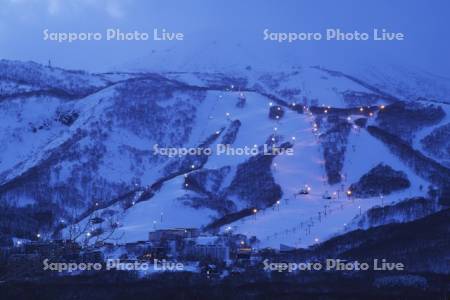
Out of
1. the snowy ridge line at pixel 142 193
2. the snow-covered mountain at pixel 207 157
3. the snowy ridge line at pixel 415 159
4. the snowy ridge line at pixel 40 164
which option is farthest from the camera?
the snowy ridge line at pixel 40 164

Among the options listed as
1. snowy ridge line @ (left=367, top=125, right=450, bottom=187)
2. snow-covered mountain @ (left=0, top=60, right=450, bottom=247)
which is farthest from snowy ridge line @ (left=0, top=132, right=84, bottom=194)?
snowy ridge line @ (left=367, top=125, right=450, bottom=187)

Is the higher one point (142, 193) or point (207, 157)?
point (207, 157)

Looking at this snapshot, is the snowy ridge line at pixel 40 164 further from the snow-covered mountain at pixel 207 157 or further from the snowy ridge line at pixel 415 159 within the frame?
the snowy ridge line at pixel 415 159

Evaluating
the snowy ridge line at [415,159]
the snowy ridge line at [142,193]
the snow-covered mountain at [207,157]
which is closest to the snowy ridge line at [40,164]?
the snow-covered mountain at [207,157]

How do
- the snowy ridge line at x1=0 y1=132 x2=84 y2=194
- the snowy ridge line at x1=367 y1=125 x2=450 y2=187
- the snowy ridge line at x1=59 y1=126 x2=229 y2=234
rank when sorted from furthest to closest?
1. the snowy ridge line at x1=0 y1=132 x2=84 y2=194
2. the snowy ridge line at x1=59 y1=126 x2=229 y2=234
3. the snowy ridge line at x1=367 y1=125 x2=450 y2=187

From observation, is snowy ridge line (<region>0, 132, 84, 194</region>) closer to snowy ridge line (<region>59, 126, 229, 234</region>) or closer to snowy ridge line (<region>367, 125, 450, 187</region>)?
snowy ridge line (<region>59, 126, 229, 234</region>)

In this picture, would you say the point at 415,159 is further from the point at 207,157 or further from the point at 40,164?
the point at 40,164

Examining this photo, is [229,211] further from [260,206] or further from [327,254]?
[327,254]

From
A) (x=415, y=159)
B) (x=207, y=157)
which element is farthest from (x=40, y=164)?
(x=415, y=159)

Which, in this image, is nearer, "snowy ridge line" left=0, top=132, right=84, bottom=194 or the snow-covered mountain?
the snow-covered mountain
